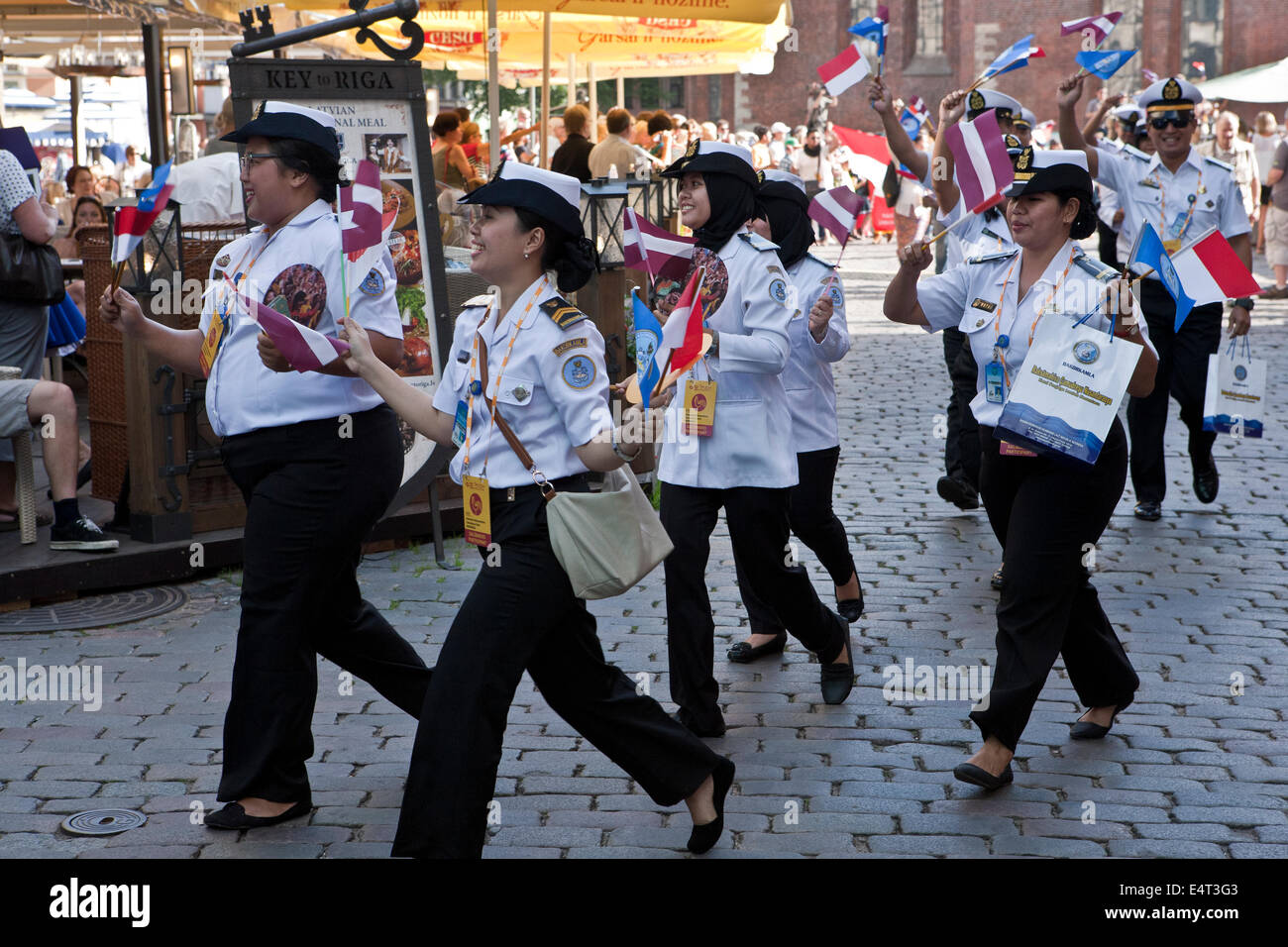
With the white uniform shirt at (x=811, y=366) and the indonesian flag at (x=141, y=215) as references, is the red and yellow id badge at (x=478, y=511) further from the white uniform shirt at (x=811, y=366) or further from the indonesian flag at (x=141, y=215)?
the white uniform shirt at (x=811, y=366)

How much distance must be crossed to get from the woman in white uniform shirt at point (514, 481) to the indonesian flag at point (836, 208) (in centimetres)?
179

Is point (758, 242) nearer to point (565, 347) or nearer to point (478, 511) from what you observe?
point (565, 347)

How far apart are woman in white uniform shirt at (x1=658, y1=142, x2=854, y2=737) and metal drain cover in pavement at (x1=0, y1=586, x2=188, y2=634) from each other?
105 inches

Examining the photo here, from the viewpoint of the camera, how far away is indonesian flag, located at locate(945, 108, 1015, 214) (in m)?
4.87

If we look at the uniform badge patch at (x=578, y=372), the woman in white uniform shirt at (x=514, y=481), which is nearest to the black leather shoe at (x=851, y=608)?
the woman in white uniform shirt at (x=514, y=481)

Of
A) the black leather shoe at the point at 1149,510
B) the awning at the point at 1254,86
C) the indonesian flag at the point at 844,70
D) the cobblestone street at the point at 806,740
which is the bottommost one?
the cobblestone street at the point at 806,740

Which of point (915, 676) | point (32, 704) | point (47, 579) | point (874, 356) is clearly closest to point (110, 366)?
point (47, 579)

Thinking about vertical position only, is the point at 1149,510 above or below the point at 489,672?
below

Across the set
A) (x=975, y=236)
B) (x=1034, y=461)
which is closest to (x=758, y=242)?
(x=1034, y=461)

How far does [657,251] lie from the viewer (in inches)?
205

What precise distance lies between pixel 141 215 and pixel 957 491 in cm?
554

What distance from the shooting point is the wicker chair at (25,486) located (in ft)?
23.5

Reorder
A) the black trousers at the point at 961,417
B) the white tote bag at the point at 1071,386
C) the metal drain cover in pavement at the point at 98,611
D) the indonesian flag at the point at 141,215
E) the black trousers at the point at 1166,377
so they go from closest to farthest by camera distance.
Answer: the indonesian flag at the point at 141,215, the white tote bag at the point at 1071,386, the metal drain cover in pavement at the point at 98,611, the black trousers at the point at 961,417, the black trousers at the point at 1166,377

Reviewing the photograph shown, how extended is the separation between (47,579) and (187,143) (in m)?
Result: 7.42
